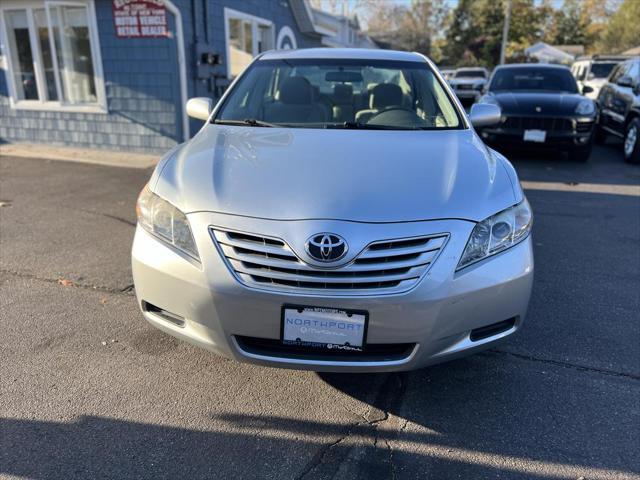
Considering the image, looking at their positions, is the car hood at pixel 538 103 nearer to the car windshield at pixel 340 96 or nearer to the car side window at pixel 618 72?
the car side window at pixel 618 72

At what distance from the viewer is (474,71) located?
2448 centimetres

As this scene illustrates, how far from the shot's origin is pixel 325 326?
2.11m

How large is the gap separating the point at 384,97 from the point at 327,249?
2.09 meters

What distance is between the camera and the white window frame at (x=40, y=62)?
28.4 ft

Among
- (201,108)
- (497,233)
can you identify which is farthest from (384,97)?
(497,233)

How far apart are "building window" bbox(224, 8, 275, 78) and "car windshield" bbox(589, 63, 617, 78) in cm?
948

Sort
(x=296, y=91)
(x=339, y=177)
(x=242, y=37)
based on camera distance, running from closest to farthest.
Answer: (x=339, y=177), (x=296, y=91), (x=242, y=37)

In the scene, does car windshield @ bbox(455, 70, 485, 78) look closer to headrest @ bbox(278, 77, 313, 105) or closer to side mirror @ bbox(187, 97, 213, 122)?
headrest @ bbox(278, 77, 313, 105)

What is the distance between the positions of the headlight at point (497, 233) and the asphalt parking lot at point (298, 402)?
Answer: 814mm

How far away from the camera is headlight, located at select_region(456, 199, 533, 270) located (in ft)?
7.22

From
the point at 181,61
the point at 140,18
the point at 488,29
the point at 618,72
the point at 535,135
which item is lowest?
the point at 535,135

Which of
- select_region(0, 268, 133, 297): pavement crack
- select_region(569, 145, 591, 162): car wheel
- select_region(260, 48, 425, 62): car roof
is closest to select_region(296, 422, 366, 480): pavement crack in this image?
select_region(0, 268, 133, 297): pavement crack

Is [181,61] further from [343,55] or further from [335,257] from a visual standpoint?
[335,257]

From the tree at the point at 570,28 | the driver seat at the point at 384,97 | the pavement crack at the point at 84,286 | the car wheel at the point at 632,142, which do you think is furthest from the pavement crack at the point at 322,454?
the tree at the point at 570,28
